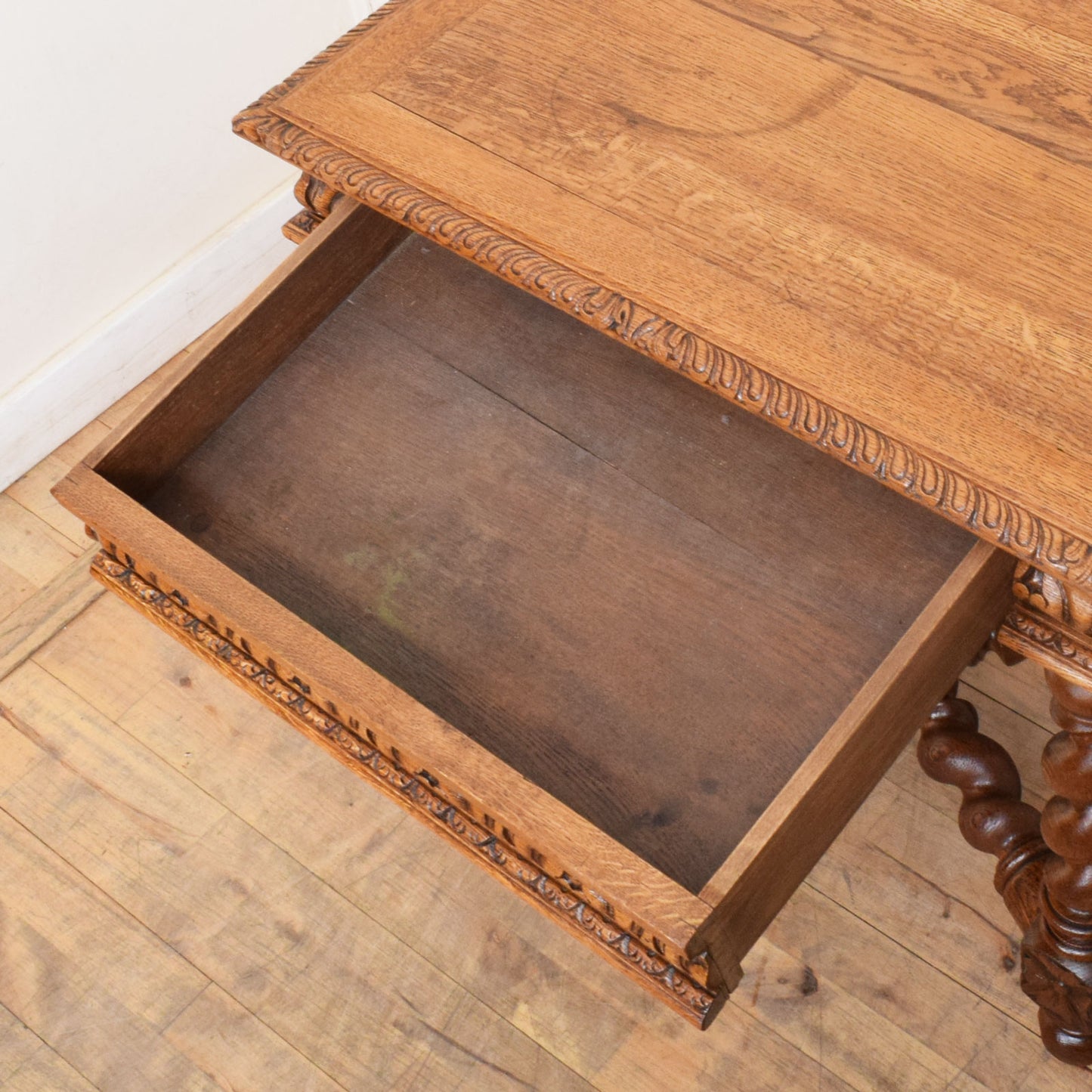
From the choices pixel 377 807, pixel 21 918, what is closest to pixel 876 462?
pixel 377 807

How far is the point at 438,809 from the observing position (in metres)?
0.71

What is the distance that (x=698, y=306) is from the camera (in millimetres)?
685

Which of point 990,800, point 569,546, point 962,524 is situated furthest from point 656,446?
point 990,800

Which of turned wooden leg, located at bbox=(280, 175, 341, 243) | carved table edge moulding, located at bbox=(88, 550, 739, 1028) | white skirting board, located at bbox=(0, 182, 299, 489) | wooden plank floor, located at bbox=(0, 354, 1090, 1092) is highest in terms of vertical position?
turned wooden leg, located at bbox=(280, 175, 341, 243)

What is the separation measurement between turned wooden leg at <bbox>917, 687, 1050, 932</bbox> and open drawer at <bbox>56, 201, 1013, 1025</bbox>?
0.24 metres

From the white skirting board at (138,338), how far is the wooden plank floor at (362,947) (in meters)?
0.32

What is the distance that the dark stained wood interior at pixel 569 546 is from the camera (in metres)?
0.74

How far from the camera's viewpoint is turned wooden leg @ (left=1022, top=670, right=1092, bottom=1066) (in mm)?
749

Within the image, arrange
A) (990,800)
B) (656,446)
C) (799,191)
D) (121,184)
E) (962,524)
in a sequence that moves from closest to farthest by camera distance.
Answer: (962,524) → (799,191) → (656,446) → (990,800) → (121,184)

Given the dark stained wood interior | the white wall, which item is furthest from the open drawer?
the white wall

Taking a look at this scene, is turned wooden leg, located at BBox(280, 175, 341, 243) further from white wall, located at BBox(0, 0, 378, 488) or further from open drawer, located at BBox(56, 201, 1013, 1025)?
white wall, located at BBox(0, 0, 378, 488)

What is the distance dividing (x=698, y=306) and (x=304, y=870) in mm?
624

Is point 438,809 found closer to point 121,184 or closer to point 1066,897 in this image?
point 1066,897

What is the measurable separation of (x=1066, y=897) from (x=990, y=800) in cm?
13
